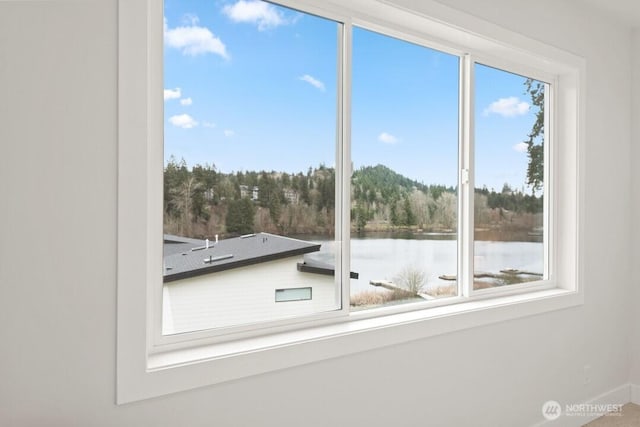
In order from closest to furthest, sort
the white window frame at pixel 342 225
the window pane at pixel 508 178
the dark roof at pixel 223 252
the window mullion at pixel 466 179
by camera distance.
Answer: the white window frame at pixel 342 225 → the dark roof at pixel 223 252 → the window mullion at pixel 466 179 → the window pane at pixel 508 178

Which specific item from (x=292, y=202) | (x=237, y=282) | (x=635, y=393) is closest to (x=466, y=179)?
(x=292, y=202)

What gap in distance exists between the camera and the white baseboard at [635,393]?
3.34m

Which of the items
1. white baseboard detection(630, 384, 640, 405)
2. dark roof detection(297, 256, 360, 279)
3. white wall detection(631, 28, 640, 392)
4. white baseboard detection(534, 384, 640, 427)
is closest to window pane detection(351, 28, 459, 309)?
dark roof detection(297, 256, 360, 279)

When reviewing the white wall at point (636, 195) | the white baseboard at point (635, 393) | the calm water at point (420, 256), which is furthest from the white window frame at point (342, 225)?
the white baseboard at point (635, 393)

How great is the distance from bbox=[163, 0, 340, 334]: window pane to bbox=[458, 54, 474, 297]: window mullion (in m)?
0.88

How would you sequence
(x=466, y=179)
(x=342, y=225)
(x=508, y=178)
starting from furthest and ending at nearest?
(x=508, y=178), (x=466, y=179), (x=342, y=225)

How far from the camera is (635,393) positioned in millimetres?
3365

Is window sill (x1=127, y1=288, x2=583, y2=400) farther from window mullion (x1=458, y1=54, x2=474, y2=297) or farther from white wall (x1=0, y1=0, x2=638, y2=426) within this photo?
window mullion (x1=458, y1=54, x2=474, y2=297)

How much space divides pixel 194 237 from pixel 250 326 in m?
0.41

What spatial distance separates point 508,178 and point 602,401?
1.68m

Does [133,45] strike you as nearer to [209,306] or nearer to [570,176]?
[209,306]

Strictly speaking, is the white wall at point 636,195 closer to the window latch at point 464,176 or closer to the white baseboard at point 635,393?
the white baseboard at point 635,393

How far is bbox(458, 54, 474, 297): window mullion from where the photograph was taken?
2574 millimetres

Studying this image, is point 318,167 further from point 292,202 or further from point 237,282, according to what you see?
point 237,282
